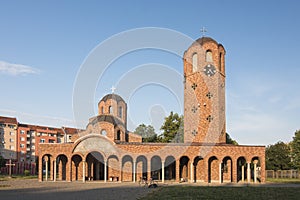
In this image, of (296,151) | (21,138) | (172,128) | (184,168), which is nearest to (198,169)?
(184,168)

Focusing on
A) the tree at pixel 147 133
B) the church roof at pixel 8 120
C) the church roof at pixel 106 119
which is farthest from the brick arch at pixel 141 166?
the church roof at pixel 8 120

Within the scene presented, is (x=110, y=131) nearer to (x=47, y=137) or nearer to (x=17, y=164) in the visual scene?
(x=17, y=164)

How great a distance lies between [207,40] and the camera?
145 ft

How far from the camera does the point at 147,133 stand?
7375 centimetres

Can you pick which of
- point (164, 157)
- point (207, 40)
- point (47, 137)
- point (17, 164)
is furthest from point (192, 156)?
point (47, 137)

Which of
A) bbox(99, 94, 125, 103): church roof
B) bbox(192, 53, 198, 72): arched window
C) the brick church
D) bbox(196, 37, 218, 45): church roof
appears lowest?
the brick church

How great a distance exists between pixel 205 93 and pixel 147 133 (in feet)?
105

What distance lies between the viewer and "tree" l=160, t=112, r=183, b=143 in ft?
200

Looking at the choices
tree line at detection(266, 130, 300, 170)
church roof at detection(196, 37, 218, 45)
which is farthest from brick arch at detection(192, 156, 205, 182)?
tree line at detection(266, 130, 300, 170)

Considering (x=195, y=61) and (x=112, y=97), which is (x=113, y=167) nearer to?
(x=112, y=97)

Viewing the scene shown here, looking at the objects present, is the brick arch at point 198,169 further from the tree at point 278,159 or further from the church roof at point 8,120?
the church roof at point 8,120

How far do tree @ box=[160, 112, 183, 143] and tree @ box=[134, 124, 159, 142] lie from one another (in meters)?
4.11

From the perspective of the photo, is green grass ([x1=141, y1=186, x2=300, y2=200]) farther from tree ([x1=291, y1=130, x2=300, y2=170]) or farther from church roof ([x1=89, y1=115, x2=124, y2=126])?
tree ([x1=291, y1=130, x2=300, y2=170])

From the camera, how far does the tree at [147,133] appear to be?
224 feet
